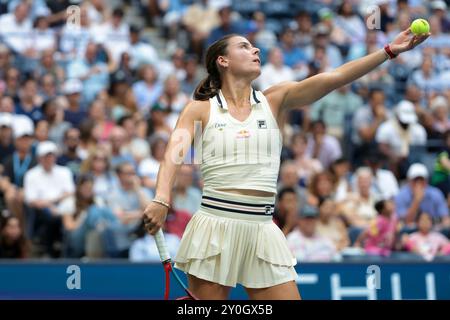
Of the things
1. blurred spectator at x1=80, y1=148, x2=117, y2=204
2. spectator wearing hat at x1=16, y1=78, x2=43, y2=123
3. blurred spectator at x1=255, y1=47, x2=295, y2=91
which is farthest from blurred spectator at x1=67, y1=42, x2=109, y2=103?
blurred spectator at x1=255, y1=47, x2=295, y2=91

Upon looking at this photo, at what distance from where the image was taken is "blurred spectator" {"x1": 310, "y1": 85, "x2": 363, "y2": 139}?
49.4 ft

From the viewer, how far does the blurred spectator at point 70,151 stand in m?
13.4

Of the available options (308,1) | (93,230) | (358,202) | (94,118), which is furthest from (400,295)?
(308,1)

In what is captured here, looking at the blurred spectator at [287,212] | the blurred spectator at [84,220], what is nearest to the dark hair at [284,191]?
the blurred spectator at [287,212]

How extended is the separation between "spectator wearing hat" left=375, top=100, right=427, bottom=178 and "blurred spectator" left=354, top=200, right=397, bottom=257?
6.41 feet

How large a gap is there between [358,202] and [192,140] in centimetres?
664

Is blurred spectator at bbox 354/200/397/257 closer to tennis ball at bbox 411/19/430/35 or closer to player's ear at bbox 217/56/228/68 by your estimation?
player's ear at bbox 217/56/228/68

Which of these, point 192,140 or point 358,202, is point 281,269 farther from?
point 358,202

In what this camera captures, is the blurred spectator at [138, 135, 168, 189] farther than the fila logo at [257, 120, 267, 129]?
Yes

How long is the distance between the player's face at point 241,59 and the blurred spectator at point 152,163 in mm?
6268

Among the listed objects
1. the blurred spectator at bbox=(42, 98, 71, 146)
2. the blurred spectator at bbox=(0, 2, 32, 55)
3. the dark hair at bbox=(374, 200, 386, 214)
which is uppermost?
the blurred spectator at bbox=(0, 2, 32, 55)

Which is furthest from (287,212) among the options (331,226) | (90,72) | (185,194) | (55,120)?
(90,72)

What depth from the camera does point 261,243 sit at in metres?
6.90

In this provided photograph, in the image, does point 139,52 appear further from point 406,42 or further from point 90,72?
point 406,42
